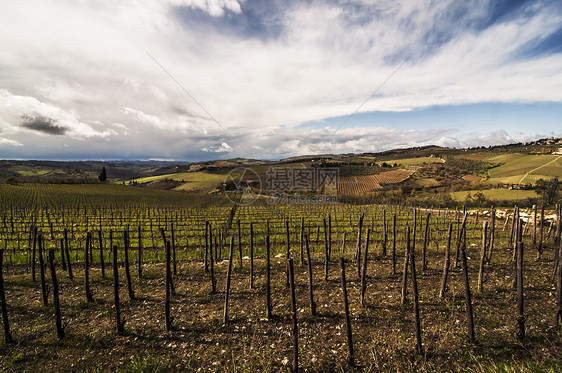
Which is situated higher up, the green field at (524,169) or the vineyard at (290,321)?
the green field at (524,169)

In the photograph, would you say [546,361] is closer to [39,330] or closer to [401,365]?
[401,365]

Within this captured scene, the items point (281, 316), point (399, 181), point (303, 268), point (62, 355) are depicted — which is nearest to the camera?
point (62, 355)

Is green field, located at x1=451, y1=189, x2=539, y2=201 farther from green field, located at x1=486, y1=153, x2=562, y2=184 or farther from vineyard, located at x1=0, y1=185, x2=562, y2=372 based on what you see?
vineyard, located at x1=0, y1=185, x2=562, y2=372

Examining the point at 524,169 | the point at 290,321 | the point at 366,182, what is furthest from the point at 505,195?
the point at 290,321

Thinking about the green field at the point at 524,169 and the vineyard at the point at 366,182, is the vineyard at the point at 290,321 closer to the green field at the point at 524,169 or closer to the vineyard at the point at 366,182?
the vineyard at the point at 366,182

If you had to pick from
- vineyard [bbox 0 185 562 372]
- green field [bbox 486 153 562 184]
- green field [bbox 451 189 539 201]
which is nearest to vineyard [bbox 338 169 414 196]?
green field [bbox 451 189 539 201]

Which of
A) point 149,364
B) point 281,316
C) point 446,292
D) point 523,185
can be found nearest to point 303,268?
point 281,316

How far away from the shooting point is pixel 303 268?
36.0 ft

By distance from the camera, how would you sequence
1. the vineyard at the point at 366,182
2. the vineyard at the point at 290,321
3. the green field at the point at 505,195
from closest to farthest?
the vineyard at the point at 290,321
the green field at the point at 505,195
the vineyard at the point at 366,182

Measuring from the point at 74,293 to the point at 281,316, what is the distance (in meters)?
8.20

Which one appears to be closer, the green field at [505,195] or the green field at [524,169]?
the green field at [505,195]

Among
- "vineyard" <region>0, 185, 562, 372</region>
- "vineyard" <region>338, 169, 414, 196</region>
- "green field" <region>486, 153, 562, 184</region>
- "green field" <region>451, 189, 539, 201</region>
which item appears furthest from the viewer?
"vineyard" <region>338, 169, 414, 196</region>

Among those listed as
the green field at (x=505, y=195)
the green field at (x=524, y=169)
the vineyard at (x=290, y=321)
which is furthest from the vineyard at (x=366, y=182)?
the vineyard at (x=290, y=321)

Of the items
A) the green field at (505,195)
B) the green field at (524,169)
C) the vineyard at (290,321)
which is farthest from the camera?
the green field at (524,169)
